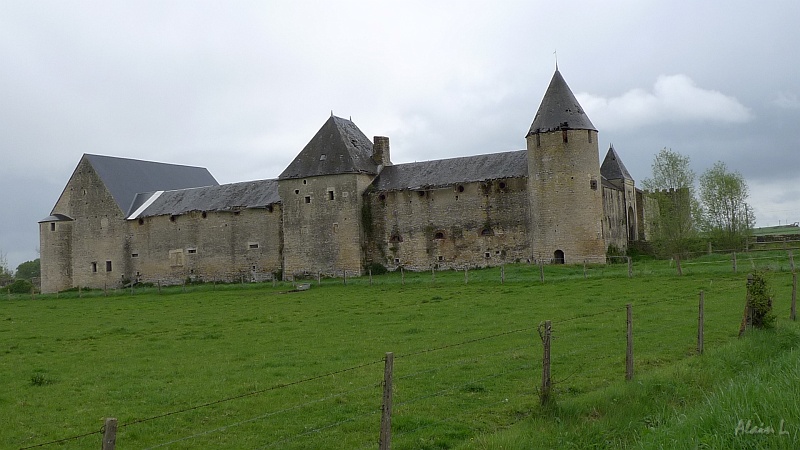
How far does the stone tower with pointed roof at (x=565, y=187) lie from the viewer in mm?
39031

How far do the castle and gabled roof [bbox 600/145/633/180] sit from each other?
0.10m

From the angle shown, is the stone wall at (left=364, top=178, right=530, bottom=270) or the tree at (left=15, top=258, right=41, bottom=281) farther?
the tree at (left=15, top=258, right=41, bottom=281)

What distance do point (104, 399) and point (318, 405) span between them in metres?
4.22

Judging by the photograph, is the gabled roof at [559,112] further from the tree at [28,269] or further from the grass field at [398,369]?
the tree at [28,269]

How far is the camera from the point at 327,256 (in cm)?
4534

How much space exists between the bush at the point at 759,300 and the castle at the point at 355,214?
2507 cm

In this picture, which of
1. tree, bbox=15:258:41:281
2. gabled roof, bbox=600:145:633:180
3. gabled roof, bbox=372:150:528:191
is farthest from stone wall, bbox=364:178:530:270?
tree, bbox=15:258:41:281

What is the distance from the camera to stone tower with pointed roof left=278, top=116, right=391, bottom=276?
45.1 m

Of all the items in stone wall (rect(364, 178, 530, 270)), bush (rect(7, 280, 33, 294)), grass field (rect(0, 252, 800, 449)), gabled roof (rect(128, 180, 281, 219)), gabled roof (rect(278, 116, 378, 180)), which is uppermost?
gabled roof (rect(278, 116, 378, 180))

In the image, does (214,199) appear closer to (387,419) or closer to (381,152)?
(381,152)

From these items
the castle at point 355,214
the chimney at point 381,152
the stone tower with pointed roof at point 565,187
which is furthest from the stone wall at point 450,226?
the chimney at point 381,152

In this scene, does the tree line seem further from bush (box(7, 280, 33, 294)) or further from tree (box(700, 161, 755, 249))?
bush (box(7, 280, 33, 294))

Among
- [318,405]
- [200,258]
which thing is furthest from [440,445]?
[200,258]

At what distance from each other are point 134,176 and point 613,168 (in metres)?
37.5
